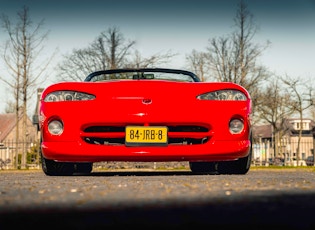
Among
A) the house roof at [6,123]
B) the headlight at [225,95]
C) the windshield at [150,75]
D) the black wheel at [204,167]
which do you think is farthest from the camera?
the house roof at [6,123]

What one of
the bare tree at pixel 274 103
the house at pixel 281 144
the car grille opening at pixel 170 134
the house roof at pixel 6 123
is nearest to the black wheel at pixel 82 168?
the car grille opening at pixel 170 134

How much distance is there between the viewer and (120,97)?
5.95m

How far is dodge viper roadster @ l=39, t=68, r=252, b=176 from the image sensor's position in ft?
19.3

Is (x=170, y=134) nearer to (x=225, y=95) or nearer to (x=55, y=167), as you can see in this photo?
(x=225, y=95)

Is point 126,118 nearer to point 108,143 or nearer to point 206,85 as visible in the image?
point 108,143

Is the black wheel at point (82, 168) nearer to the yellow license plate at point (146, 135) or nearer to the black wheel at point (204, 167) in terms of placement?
the black wheel at point (204, 167)

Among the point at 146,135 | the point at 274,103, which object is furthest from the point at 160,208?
the point at 274,103

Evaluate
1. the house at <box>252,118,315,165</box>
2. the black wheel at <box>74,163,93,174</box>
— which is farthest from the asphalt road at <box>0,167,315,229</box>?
the house at <box>252,118,315,165</box>

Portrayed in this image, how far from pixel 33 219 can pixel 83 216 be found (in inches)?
9.2

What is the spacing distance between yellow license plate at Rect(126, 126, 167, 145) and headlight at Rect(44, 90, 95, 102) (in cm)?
60

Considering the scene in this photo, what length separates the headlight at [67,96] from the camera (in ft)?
19.8

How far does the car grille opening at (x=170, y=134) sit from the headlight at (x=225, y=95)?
13.4 inches

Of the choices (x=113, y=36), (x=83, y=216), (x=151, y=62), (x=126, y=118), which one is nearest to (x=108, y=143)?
(x=126, y=118)

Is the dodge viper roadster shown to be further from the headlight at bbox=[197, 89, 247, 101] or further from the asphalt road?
the asphalt road
